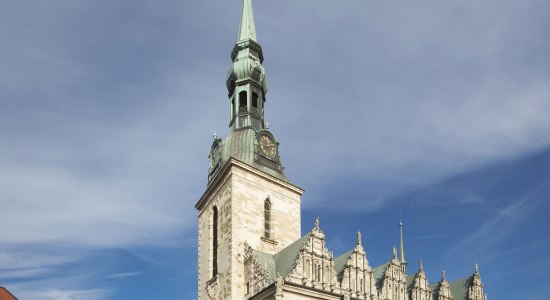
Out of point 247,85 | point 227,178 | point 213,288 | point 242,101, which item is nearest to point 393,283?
point 213,288

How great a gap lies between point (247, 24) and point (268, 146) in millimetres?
13435

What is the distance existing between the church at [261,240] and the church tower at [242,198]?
7 centimetres

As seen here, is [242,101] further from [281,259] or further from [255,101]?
[281,259]

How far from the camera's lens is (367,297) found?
3616 cm

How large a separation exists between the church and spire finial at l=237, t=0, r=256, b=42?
1086 mm

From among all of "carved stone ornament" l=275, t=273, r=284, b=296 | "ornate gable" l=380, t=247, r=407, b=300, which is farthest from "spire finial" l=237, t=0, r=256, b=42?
"carved stone ornament" l=275, t=273, r=284, b=296

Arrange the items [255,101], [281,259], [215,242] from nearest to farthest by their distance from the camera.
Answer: [281,259], [215,242], [255,101]

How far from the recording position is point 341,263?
123 ft

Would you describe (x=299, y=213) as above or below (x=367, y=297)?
above

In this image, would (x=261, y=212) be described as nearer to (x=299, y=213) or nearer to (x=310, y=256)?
(x=299, y=213)

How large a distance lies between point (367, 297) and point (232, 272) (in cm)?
887

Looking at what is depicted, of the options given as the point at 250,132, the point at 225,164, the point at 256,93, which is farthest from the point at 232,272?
the point at 256,93

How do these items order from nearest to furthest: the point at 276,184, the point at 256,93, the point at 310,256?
1. the point at 310,256
2. the point at 276,184
3. the point at 256,93

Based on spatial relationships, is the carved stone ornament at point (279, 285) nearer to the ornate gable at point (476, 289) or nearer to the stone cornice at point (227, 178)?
the stone cornice at point (227, 178)
